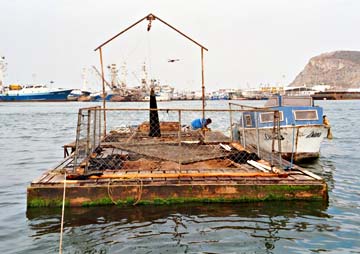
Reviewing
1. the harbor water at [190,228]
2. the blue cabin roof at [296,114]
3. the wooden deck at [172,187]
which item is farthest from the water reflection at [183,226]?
the blue cabin roof at [296,114]

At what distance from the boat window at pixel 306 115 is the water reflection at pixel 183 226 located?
24.6ft

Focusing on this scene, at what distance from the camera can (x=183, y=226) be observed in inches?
344

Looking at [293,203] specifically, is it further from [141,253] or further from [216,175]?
[141,253]

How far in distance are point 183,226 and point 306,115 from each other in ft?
33.3

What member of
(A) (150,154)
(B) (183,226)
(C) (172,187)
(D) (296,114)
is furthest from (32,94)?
(B) (183,226)

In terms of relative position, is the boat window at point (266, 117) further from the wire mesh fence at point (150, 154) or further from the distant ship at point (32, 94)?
the distant ship at point (32, 94)

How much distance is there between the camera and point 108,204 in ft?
→ 31.3

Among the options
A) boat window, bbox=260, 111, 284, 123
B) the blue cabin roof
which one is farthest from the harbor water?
boat window, bbox=260, 111, 284, 123

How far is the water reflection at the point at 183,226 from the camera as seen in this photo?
7.79 metres

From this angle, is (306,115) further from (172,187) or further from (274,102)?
(172,187)

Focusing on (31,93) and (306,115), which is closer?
(306,115)

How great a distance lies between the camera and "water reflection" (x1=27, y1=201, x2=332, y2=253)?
7785 mm

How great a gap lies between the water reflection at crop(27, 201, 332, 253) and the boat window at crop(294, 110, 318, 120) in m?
7.50

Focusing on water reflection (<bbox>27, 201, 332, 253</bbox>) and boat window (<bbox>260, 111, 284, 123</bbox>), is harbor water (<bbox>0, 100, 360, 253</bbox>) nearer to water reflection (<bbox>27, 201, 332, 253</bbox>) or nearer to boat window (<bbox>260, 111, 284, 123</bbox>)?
water reflection (<bbox>27, 201, 332, 253</bbox>)
